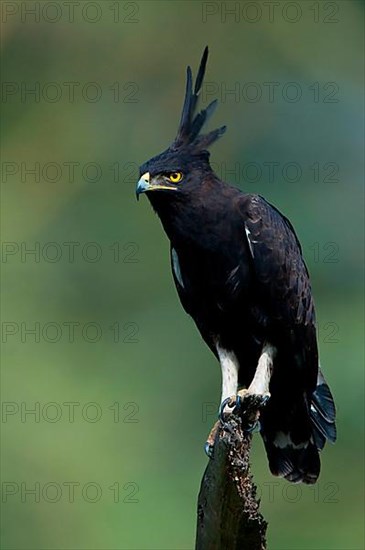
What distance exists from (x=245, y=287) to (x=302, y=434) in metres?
0.86

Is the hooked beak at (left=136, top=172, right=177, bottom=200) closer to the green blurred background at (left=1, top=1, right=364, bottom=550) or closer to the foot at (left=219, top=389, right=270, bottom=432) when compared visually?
the foot at (left=219, top=389, right=270, bottom=432)

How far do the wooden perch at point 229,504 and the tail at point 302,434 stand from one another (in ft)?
4.57

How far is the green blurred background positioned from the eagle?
457 cm

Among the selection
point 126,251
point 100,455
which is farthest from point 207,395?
point 126,251

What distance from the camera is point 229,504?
5.22 meters

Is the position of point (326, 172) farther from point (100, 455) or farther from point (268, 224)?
point (268, 224)

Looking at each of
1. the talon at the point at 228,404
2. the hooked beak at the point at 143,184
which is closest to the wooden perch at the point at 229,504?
the talon at the point at 228,404

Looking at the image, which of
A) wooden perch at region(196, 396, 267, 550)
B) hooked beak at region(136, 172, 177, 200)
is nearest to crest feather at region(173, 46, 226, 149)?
hooked beak at region(136, 172, 177, 200)

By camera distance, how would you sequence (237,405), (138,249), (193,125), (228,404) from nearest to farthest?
(237,405)
(228,404)
(193,125)
(138,249)

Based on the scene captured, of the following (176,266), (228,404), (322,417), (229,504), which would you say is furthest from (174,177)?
(229,504)

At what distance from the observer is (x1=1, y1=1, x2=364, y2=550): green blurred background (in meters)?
12.0

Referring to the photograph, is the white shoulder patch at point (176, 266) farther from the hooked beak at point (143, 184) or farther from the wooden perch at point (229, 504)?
the wooden perch at point (229, 504)

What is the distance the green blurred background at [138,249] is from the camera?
12.0 metres

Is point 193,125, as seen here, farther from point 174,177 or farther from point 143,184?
point 143,184
